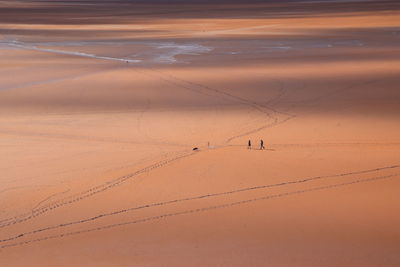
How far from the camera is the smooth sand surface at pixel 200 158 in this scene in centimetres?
714

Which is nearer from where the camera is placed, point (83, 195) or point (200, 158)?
point (83, 195)

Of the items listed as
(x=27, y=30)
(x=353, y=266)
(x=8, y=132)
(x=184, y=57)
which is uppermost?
(x=27, y=30)

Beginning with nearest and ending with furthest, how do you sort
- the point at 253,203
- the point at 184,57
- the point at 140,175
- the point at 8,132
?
the point at 253,203 < the point at 140,175 < the point at 8,132 < the point at 184,57

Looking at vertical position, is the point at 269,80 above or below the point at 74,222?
above

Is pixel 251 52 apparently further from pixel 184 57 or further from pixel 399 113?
pixel 399 113

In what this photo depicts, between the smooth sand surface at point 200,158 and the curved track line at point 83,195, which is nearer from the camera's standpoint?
the smooth sand surface at point 200,158

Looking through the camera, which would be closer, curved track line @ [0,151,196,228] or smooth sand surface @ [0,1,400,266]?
smooth sand surface @ [0,1,400,266]

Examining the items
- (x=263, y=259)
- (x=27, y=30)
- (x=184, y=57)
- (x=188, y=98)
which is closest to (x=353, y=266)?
(x=263, y=259)

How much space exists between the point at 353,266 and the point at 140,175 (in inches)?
154

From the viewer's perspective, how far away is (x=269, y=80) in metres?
19.4

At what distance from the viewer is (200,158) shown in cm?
1084

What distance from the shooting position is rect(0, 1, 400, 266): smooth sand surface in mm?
7137

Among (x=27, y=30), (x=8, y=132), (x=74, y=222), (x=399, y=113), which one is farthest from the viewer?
(x=27, y=30)

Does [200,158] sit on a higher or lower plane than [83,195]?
higher
